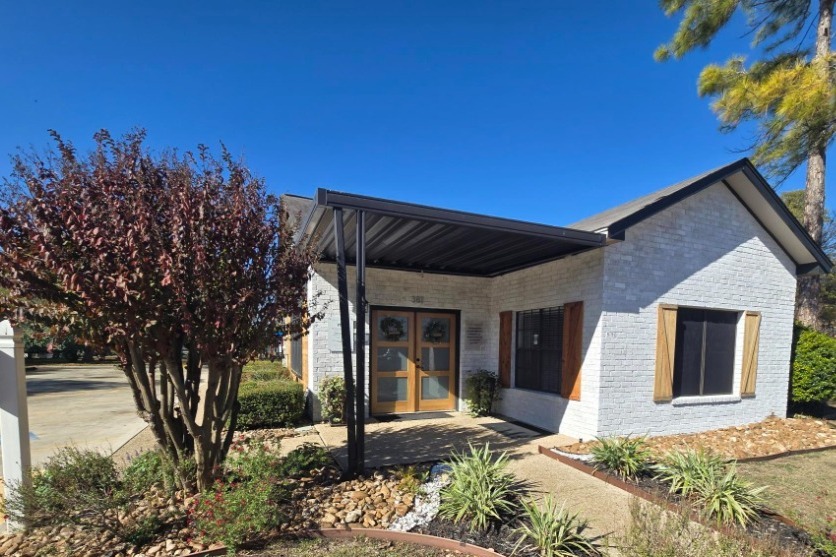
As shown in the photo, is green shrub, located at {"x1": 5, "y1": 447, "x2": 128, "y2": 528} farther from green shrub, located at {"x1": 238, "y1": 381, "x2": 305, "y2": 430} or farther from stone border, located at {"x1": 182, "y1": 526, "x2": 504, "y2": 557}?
green shrub, located at {"x1": 238, "y1": 381, "x2": 305, "y2": 430}

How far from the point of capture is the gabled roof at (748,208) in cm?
581

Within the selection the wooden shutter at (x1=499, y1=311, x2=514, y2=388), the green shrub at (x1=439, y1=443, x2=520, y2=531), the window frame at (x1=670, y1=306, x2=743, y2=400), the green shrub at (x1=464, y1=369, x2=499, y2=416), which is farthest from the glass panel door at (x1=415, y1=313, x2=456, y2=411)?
the green shrub at (x1=439, y1=443, x2=520, y2=531)

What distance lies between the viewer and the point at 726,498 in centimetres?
341

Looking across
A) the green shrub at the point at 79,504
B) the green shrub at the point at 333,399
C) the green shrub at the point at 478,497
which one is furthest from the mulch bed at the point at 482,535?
the green shrub at the point at 333,399

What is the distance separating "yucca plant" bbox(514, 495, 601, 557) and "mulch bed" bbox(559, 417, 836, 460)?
2386 millimetres

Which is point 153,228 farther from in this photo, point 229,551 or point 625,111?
point 625,111

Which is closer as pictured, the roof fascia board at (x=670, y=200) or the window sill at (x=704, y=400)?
the roof fascia board at (x=670, y=200)

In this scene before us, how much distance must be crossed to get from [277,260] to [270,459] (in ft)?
6.56

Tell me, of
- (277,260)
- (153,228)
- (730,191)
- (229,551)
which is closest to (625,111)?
(730,191)

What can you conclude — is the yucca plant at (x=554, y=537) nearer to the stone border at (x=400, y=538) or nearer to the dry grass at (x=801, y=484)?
the stone border at (x=400, y=538)

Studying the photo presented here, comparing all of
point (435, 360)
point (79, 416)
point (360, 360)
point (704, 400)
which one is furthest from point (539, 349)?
point (79, 416)

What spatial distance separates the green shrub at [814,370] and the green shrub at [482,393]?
20.0 ft

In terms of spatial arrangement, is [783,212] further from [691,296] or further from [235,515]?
[235,515]

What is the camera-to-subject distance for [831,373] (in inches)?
301
